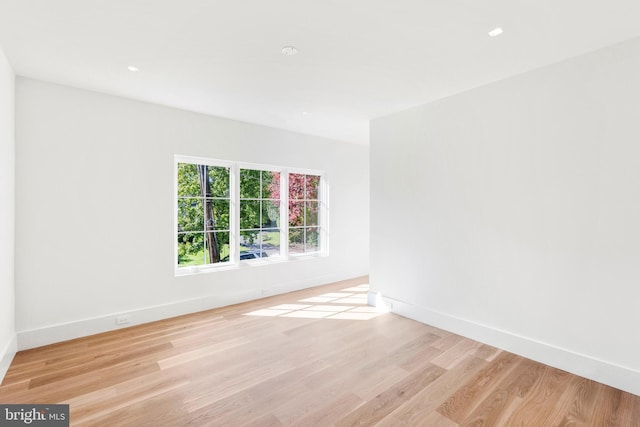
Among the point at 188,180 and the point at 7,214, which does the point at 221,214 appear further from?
the point at 7,214

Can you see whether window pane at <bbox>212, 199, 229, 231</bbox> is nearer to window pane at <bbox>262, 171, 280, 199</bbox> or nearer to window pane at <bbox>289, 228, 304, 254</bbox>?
window pane at <bbox>262, 171, 280, 199</bbox>

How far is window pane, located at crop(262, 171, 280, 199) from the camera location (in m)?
4.59

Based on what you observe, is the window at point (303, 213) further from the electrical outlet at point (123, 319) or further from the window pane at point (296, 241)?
the electrical outlet at point (123, 319)

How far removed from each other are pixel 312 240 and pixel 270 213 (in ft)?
3.18

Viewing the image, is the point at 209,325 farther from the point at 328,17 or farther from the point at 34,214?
the point at 328,17

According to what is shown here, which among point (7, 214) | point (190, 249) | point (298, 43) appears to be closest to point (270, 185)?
point (190, 249)

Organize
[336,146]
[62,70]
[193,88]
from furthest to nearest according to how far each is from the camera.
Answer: [336,146], [193,88], [62,70]

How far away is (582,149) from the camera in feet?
7.86

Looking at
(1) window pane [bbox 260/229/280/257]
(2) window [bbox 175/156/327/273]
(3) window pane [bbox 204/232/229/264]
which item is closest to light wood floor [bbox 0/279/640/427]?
(3) window pane [bbox 204/232/229/264]

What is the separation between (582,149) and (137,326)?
4573 millimetres

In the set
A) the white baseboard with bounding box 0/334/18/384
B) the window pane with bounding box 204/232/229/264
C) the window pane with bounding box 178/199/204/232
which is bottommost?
the white baseboard with bounding box 0/334/18/384

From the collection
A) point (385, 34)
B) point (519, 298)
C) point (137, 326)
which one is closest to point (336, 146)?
point (385, 34)

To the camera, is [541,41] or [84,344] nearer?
[541,41]

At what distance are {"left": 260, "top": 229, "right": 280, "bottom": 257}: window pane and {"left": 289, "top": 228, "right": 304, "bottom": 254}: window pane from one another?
23 cm
